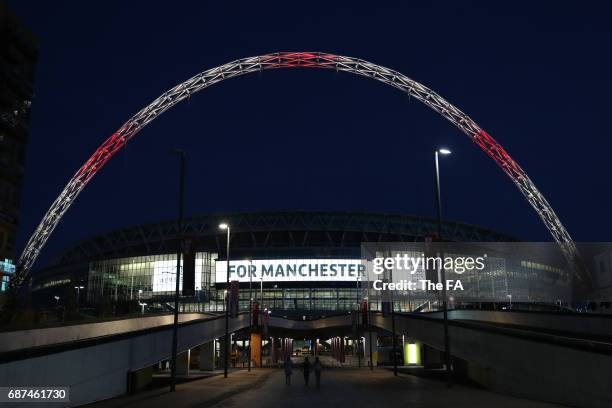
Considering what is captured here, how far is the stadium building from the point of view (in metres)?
121

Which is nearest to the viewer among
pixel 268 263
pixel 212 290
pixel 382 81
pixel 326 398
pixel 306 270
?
pixel 326 398

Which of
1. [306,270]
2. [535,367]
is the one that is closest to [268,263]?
[306,270]

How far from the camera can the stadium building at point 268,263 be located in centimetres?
12075

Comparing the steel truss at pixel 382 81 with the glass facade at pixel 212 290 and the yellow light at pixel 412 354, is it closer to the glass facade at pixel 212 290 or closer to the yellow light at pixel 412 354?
the yellow light at pixel 412 354

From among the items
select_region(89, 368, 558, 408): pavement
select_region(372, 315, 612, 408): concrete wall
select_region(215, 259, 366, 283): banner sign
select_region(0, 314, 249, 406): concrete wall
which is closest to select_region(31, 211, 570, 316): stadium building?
select_region(215, 259, 366, 283): banner sign

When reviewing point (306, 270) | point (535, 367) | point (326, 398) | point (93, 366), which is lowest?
point (326, 398)

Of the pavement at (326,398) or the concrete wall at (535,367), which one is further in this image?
the pavement at (326,398)

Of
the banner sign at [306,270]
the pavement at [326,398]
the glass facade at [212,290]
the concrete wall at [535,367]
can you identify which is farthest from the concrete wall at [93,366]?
the banner sign at [306,270]

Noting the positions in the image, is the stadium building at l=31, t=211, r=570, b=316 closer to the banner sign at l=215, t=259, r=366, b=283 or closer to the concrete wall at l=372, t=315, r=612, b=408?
the banner sign at l=215, t=259, r=366, b=283

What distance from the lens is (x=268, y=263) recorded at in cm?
12088

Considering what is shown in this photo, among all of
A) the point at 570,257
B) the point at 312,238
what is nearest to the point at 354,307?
the point at 312,238

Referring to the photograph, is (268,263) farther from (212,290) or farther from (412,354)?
(412,354)

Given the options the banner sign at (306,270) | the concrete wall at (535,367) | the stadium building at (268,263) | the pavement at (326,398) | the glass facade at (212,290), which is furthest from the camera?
the stadium building at (268,263)

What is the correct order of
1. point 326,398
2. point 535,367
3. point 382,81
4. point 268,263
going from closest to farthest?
point 535,367 → point 326,398 → point 382,81 → point 268,263
